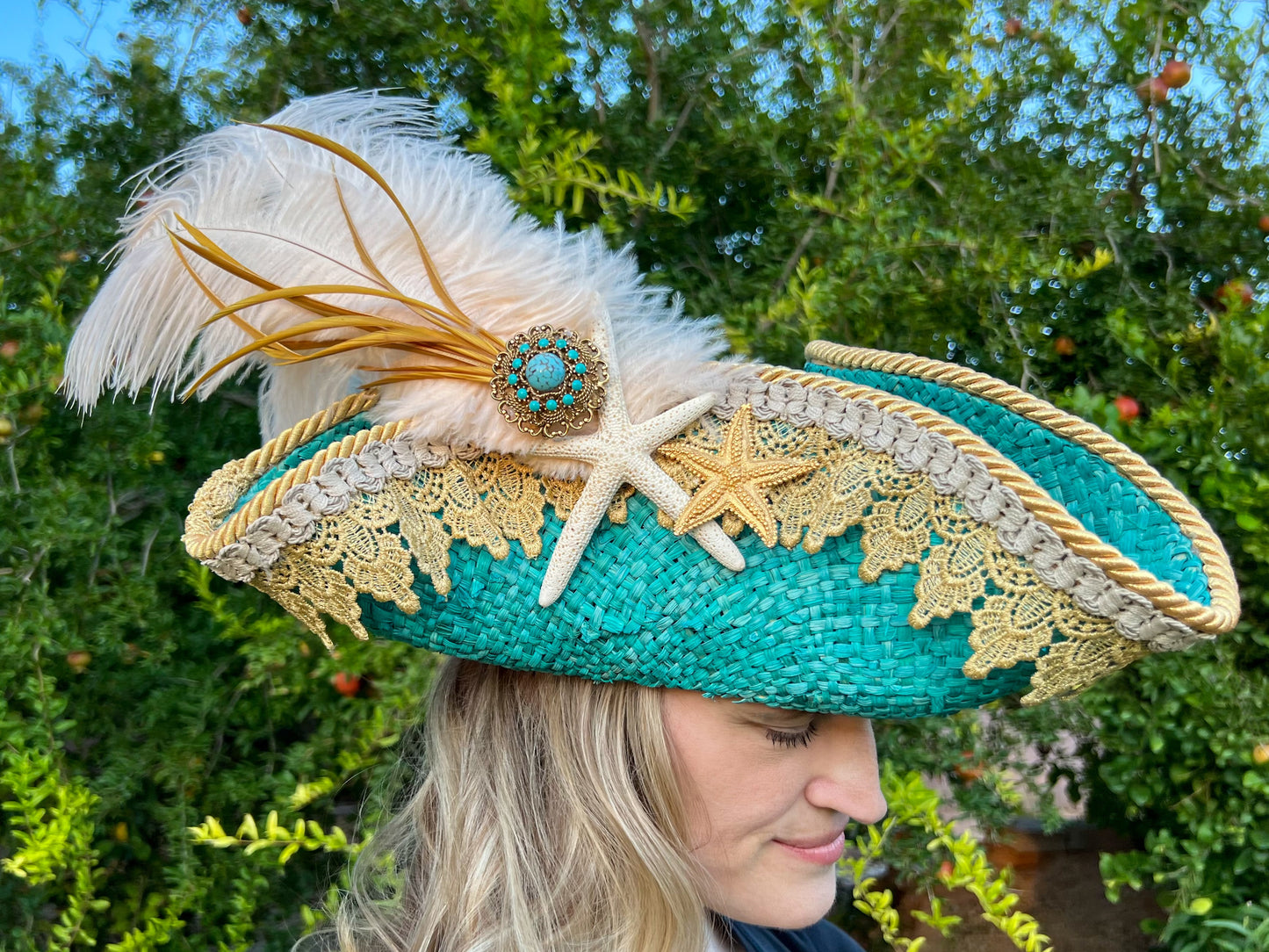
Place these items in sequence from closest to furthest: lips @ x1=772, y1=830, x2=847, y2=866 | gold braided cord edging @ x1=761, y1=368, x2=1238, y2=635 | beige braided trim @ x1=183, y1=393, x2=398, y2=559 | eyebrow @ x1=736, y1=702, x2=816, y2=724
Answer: gold braided cord edging @ x1=761, y1=368, x2=1238, y2=635 → beige braided trim @ x1=183, y1=393, x2=398, y2=559 → eyebrow @ x1=736, y1=702, x2=816, y2=724 → lips @ x1=772, y1=830, x2=847, y2=866

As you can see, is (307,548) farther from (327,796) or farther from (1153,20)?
(1153,20)

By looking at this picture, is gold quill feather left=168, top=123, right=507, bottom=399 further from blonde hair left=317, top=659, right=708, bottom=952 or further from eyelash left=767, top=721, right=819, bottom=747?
eyelash left=767, top=721, right=819, bottom=747

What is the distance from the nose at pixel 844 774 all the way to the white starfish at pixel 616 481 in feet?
1.05

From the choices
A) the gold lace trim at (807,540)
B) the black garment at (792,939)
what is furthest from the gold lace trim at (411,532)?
the black garment at (792,939)

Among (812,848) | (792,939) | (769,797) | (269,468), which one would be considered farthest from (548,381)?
(792,939)

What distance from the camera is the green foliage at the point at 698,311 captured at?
1.52 metres

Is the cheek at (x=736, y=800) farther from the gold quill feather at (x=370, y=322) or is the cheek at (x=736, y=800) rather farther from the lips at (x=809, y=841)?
the gold quill feather at (x=370, y=322)

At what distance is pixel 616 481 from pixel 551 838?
501mm

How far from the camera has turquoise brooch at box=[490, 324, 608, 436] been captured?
0.91m

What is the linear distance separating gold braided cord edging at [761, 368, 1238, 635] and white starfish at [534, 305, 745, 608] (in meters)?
0.20

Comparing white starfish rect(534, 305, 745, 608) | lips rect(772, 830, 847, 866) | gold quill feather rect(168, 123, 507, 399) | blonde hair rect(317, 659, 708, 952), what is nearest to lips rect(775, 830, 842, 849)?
lips rect(772, 830, 847, 866)

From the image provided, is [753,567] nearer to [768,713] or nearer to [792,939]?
[768,713]

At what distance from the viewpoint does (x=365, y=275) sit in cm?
98

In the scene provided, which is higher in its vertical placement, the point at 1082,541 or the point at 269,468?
the point at 1082,541
